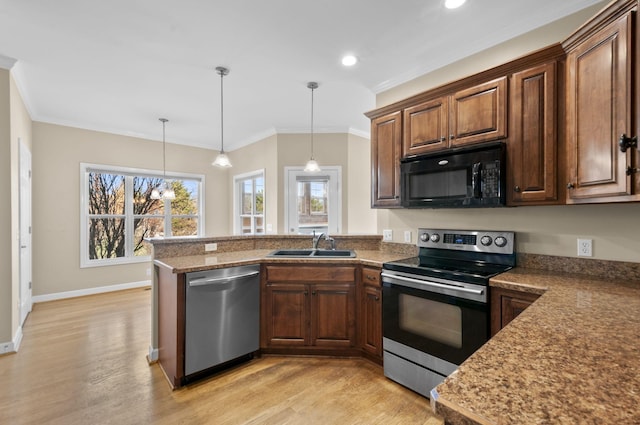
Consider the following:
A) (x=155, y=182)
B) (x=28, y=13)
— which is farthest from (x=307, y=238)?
(x=155, y=182)

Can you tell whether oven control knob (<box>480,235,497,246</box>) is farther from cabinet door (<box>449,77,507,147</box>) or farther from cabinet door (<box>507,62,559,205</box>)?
cabinet door (<box>449,77,507,147</box>)

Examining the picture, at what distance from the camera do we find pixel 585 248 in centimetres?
204

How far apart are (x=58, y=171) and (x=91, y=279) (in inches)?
68.3

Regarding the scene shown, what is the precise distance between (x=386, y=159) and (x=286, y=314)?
1721 millimetres

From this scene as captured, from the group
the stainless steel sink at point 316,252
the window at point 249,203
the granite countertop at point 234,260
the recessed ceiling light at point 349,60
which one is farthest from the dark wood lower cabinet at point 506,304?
the window at point 249,203

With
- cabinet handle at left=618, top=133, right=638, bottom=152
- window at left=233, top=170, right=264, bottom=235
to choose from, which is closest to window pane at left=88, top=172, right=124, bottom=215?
window at left=233, top=170, right=264, bottom=235

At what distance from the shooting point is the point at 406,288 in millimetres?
2270

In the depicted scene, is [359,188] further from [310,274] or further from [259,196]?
[310,274]

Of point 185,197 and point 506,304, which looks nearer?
point 506,304

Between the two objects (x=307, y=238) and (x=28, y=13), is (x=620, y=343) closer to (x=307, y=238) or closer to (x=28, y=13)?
(x=307, y=238)

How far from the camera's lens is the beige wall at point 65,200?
441 cm

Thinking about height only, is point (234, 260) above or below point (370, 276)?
above

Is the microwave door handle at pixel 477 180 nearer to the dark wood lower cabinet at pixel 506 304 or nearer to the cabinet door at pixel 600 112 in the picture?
the cabinet door at pixel 600 112

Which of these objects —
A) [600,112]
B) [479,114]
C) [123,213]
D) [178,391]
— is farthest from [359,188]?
[123,213]
